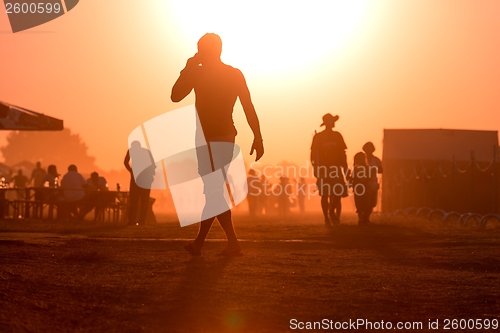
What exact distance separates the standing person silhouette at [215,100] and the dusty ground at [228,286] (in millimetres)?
328

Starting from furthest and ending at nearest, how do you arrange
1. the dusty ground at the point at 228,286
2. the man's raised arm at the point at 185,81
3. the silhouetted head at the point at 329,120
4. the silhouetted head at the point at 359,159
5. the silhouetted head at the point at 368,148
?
the silhouetted head at the point at 368,148 < the silhouetted head at the point at 359,159 < the silhouetted head at the point at 329,120 < the man's raised arm at the point at 185,81 < the dusty ground at the point at 228,286

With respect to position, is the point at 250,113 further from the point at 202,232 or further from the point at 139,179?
the point at 139,179

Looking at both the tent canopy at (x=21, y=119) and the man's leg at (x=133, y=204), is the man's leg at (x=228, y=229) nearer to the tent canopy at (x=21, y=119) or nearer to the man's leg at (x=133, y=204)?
the man's leg at (x=133, y=204)

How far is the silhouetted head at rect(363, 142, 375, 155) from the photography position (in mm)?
20305

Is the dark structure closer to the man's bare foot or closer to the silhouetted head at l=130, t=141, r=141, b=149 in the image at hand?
the silhouetted head at l=130, t=141, r=141, b=149

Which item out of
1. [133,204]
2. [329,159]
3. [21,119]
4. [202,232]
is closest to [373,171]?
[329,159]

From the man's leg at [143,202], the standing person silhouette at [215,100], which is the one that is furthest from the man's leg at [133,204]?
the standing person silhouette at [215,100]

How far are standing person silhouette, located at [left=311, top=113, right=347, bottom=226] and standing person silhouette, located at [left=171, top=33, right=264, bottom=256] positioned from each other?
855cm

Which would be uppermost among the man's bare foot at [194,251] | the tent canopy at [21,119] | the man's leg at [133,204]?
the tent canopy at [21,119]

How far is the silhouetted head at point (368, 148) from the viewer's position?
20.3 metres

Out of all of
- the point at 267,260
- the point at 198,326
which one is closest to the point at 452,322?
the point at 198,326

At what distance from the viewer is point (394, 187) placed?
37.3m

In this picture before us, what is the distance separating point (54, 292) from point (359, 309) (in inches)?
79.4

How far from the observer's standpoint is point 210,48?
9430 millimetres
